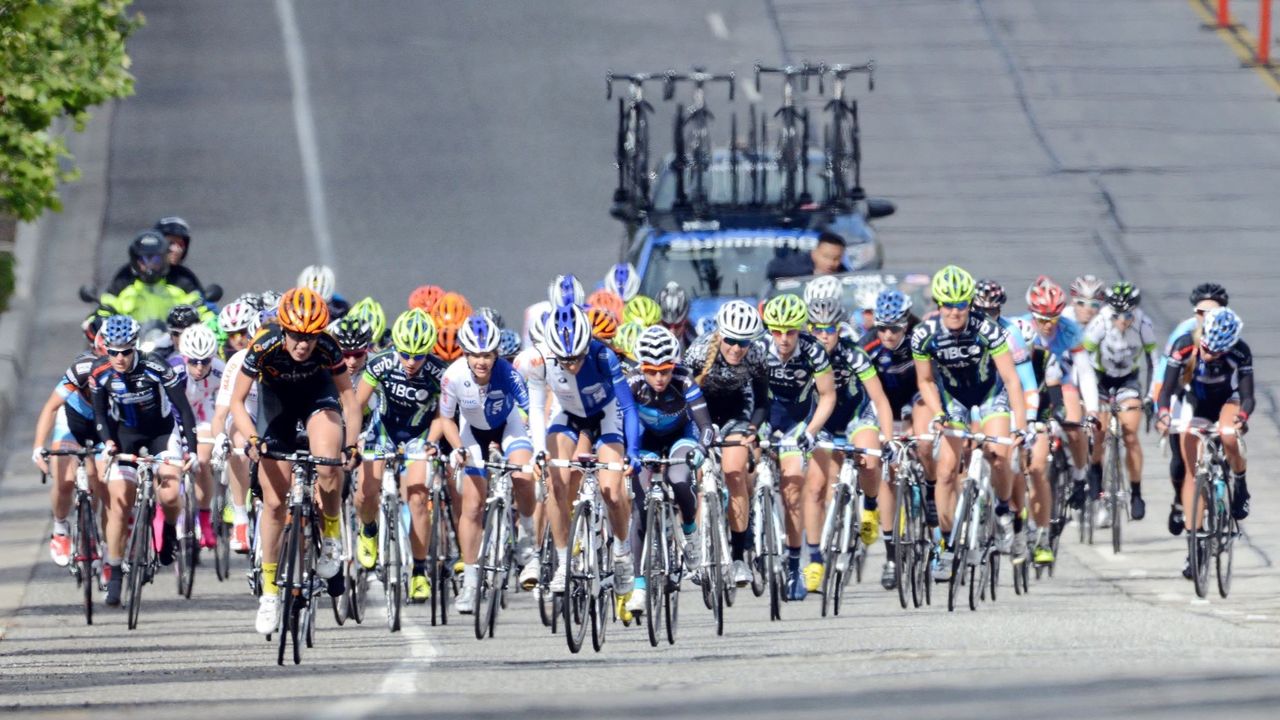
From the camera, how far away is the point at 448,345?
16.0 meters

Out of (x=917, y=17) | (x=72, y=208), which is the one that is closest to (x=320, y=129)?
(x=72, y=208)

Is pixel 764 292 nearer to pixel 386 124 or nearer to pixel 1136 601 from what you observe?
pixel 1136 601

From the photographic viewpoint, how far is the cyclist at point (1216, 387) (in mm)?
16625

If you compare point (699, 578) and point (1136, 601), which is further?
point (1136, 601)

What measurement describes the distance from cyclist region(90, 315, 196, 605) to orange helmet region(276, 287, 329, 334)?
2.59 metres

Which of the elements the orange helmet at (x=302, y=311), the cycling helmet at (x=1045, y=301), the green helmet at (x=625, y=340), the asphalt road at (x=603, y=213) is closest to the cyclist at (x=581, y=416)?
the asphalt road at (x=603, y=213)

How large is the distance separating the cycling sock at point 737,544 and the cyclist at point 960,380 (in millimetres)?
1523

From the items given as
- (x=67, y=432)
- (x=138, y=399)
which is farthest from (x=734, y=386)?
(x=67, y=432)

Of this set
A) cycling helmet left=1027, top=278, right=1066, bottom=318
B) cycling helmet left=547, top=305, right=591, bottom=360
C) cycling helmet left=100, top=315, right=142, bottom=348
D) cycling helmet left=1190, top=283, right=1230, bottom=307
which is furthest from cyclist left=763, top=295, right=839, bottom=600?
cycling helmet left=100, top=315, right=142, bottom=348

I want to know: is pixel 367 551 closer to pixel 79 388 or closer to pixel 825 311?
pixel 79 388

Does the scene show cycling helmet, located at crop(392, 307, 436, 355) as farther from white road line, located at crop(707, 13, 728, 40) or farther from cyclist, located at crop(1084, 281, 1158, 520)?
white road line, located at crop(707, 13, 728, 40)

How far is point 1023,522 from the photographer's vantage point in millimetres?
16953

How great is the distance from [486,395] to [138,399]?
2416mm

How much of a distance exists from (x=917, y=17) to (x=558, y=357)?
25.8 meters
